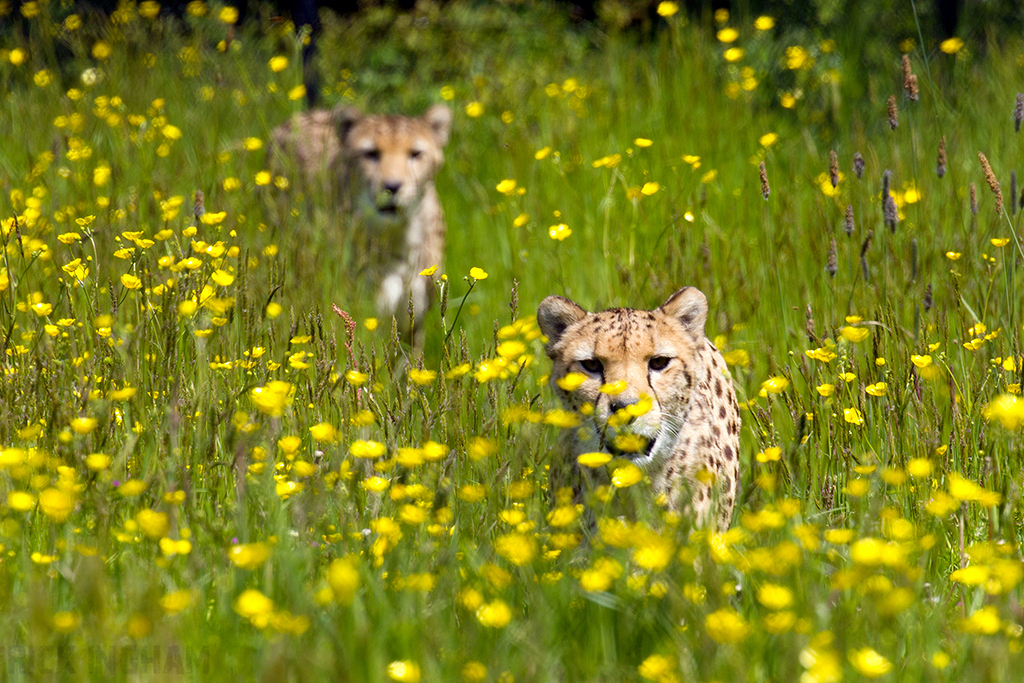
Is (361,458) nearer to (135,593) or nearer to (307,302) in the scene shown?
(135,593)

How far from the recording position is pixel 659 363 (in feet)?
10.5

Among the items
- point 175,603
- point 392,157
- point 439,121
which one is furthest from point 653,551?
point 439,121

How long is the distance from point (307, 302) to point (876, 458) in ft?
8.05

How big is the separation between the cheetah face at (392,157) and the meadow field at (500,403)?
0.34 m

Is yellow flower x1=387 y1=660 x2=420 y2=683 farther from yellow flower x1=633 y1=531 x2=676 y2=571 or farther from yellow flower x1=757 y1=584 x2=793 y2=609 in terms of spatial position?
yellow flower x1=757 y1=584 x2=793 y2=609

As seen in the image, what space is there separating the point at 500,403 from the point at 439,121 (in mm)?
3648

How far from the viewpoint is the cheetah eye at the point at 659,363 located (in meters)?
3.18

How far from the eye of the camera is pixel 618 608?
211 cm

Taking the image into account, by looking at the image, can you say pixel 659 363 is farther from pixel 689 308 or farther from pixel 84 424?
pixel 84 424

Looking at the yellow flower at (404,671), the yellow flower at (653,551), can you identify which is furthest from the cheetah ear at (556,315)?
the yellow flower at (404,671)

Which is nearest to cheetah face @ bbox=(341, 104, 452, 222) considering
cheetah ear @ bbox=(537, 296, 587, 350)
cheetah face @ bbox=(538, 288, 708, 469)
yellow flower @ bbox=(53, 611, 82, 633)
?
cheetah ear @ bbox=(537, 296, 587, 350)

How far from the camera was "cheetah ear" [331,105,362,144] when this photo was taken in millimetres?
6277

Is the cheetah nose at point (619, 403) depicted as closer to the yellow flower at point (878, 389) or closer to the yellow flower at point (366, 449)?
the yellow flower at point (366, 449)

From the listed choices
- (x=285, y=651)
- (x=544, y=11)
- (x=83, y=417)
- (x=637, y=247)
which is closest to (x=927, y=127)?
(x=637, y=247)
